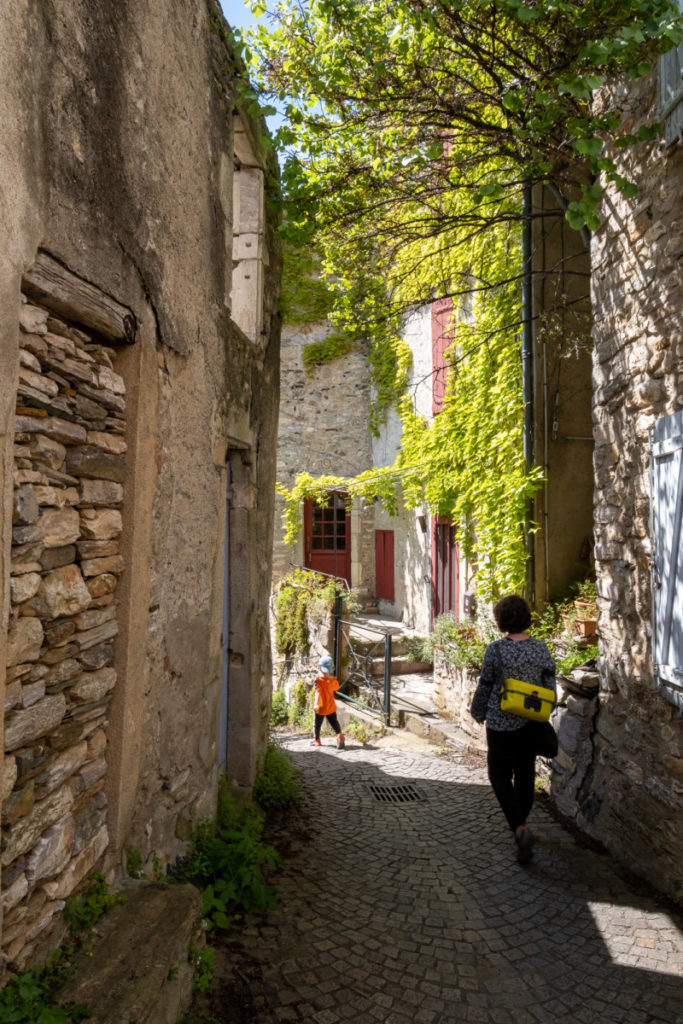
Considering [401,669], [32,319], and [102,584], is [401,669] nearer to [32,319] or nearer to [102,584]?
[102,584]

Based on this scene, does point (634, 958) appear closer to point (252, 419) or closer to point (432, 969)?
point (432, 969)

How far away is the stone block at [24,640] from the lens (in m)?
1.94

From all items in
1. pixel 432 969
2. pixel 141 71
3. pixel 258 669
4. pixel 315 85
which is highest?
pixel 315 85

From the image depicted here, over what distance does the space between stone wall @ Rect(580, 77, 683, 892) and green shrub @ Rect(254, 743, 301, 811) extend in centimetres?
200

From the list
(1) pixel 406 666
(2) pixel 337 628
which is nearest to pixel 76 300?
(2) pixel 337 628

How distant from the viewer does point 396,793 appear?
5441mm

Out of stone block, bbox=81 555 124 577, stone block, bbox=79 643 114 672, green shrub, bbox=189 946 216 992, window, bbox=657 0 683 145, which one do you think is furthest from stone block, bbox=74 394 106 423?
window, bbox=657 0 683 145

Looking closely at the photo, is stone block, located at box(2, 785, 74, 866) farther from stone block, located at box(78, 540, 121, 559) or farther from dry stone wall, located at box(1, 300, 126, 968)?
stone block, located at box(78, 540, 121, 559)

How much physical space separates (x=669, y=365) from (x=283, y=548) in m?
10.9

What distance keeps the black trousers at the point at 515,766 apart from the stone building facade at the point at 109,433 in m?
1.67

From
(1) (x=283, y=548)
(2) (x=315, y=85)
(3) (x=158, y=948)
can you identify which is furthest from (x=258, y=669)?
(1) (x=283, y=548)

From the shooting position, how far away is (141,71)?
265 cm

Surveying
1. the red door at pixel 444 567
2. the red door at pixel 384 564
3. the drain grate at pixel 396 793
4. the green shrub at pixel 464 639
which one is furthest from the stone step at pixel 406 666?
the drain grate at pixel 396 793

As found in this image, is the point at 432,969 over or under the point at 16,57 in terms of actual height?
under
